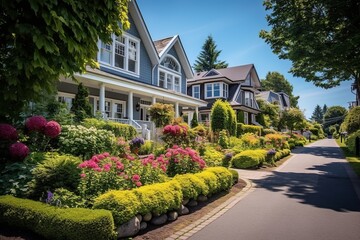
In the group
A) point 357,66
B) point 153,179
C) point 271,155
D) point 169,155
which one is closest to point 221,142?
point 271,155

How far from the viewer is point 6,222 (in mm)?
4820

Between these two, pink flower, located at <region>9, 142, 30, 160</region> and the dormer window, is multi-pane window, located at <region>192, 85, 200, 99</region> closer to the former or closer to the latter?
the dormer window

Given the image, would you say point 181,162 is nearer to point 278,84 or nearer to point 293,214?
point 293,214

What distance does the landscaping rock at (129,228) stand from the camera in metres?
4.68

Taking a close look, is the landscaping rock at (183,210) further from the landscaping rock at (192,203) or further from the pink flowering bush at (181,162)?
the pink flowering bush at (181,162)

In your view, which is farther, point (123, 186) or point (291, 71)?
point (291, 71)

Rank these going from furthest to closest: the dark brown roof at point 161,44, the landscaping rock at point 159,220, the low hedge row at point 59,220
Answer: the dark brown roof at point 161,44 < the landscaping rock at point 159,220 < the low hedge row at point 59,220

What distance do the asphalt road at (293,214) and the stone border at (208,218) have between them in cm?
13

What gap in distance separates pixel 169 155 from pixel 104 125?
5299mm

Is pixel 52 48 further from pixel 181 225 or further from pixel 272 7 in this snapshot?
pixel 272 7

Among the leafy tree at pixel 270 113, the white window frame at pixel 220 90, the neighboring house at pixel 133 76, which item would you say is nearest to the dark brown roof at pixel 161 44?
the neighboring house at pixel 133 76

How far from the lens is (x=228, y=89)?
121 feet

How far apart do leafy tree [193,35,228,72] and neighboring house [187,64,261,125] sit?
2021 centimetres

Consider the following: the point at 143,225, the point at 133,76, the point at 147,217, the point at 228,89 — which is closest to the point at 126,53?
the point at 133,76
